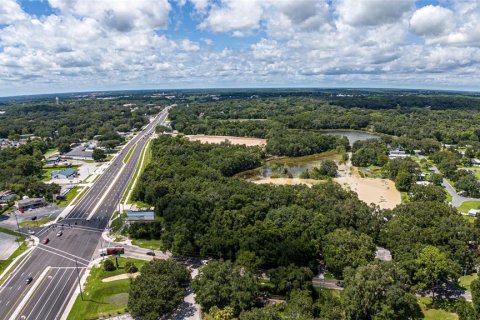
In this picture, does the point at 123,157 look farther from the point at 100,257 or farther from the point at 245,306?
the point at 245,306

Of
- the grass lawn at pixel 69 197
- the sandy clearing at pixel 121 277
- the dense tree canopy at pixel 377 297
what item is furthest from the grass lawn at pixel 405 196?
the grass lawn at pixel 69 197

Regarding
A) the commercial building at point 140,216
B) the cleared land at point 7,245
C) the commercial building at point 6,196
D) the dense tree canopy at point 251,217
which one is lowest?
the cleared land at point 7,245

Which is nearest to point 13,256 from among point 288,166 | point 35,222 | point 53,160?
point 35,222

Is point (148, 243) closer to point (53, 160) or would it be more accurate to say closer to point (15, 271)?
point (15, 271)

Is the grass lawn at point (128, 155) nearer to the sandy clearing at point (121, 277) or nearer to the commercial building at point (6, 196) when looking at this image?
the commercial building at point (6, 196)

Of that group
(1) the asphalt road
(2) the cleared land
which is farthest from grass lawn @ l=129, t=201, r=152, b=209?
(2) the cleared land

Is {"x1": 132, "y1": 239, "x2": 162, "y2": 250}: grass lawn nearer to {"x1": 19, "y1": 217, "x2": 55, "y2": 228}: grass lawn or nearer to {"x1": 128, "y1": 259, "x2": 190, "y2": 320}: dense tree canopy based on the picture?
{"x1": 128, "y1": 259, "x2": 190, "y2": 320}: dense tree canopy
